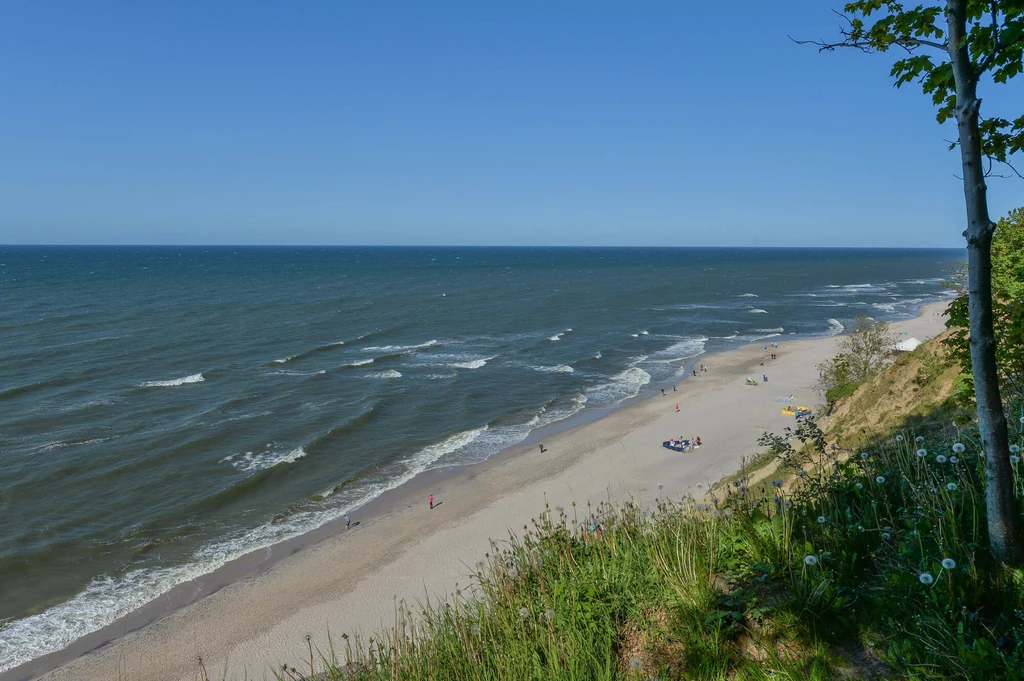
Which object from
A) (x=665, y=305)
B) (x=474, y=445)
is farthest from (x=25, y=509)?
(x=665, y=305)

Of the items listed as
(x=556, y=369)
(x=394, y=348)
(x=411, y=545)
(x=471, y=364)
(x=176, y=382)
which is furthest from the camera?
(x=394, y=348)

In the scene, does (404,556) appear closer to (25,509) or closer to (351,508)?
(351,508)

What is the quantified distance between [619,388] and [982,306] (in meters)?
38.4

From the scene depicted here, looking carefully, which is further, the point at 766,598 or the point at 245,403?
the point at 245,403

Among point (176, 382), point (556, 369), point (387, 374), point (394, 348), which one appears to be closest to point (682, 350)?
point (556, 369)

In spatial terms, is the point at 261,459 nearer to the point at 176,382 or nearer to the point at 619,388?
the point at 176,382

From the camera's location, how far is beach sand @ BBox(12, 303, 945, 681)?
17047 mm

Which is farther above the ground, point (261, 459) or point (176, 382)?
point (176, 382)

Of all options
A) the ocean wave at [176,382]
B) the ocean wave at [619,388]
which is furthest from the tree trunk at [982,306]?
the ocean wave at [176,382]

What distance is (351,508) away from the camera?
25375mm

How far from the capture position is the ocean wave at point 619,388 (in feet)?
132

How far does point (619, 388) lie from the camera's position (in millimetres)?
42750

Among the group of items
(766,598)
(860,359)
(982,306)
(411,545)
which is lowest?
(411,545)

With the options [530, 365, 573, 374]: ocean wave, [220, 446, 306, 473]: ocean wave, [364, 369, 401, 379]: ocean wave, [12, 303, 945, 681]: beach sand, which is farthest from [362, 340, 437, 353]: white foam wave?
[220, 446, 306, 473]: ocean wave
